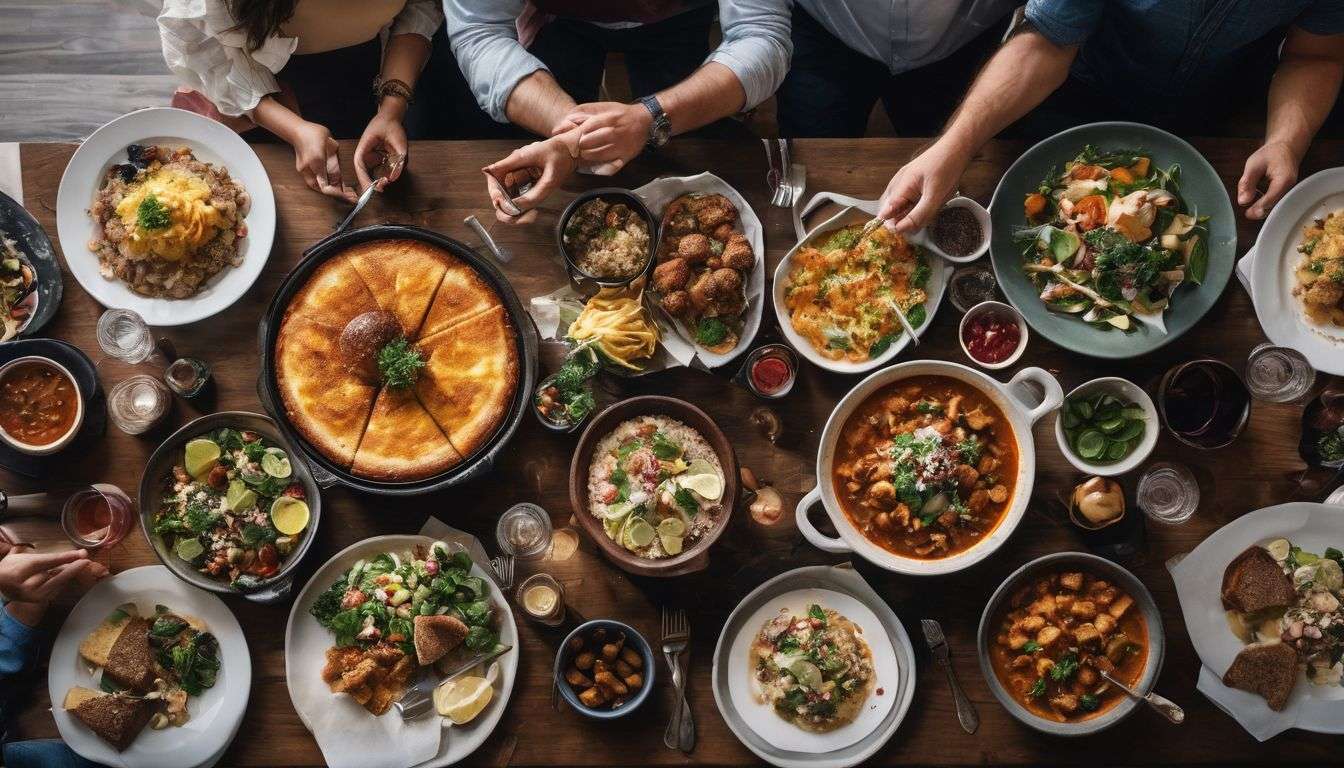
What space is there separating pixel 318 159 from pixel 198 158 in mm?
530

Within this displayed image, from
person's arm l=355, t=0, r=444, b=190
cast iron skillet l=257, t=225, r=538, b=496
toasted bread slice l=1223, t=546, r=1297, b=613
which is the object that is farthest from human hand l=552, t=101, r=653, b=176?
toasted bread slice l=1223, t=546, r=1297, b=613

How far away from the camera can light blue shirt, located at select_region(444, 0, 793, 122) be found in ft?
11.0

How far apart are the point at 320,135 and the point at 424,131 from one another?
82cm

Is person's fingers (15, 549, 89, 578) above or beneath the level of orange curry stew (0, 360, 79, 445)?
beneath

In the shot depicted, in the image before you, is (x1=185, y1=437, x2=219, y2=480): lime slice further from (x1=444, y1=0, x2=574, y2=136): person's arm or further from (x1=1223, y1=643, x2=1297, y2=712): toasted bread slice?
(x1=1223, y1=643, x2=1297, y2=712): toasted bread slice

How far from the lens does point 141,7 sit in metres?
3.24

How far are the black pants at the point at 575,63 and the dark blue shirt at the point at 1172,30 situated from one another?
1610 mm

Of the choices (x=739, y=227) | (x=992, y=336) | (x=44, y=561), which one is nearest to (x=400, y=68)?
(x=739, y=227)

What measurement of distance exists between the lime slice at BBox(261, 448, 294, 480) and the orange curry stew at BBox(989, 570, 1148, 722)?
2.79 m

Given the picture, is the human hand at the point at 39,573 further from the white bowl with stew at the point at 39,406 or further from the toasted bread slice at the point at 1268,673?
the toasted bread slice at the point at 1268,673

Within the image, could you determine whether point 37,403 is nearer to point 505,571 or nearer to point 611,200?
point 505,571

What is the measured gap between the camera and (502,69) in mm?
3354

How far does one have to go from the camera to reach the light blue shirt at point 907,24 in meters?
3.47

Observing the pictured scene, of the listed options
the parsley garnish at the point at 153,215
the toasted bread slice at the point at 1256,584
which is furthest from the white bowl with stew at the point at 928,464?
the parsley garnish at the point at 153,215
